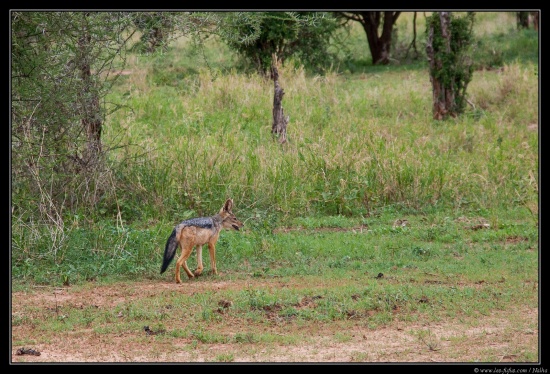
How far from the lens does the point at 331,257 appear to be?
32.4 ft

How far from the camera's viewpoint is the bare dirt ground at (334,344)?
21.8 feet

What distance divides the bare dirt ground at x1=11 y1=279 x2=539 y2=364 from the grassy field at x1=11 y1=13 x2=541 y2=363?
2 centimetres

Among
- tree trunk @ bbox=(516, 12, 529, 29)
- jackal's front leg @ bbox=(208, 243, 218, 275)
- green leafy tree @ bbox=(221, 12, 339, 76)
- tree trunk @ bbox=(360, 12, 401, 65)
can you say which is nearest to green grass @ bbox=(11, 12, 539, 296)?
jackal's front leg @ bbox=(208, 243, 218, 275)

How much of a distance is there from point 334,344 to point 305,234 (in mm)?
3972

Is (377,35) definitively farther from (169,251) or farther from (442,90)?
(169,251)

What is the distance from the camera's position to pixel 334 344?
Result: 6945 mm

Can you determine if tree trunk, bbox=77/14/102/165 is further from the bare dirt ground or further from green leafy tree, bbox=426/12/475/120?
green leafy tree, bbox=426/12/475/120

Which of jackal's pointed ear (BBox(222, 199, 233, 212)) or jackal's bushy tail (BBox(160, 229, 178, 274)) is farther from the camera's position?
jackal's pointed ear (BBox(222, 199, 233, 212))

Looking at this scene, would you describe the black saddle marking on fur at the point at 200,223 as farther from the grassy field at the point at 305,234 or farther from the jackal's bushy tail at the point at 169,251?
the grassy field at the point at 305,234

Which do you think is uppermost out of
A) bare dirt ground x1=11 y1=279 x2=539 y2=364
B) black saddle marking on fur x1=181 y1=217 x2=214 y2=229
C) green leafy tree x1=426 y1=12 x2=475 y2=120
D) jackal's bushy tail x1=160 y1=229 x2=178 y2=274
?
green leafy tree x1=426 y1=12 x2=475 y2=120

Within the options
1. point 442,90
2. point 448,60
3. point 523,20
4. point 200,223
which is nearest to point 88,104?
point 200,223

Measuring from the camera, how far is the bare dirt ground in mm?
6648
